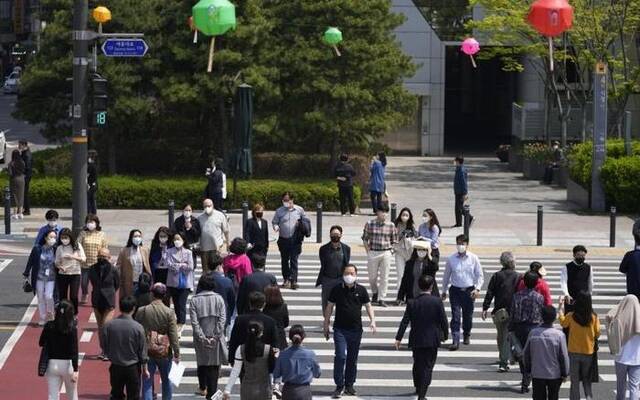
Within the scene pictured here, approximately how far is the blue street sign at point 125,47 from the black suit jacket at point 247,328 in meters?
12.3

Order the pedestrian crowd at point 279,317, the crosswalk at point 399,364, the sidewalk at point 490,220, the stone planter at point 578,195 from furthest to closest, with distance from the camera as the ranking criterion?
the stone planter at point 578,195 < the sidewalk at point 490,220 < the crosswalk at point 399,364 < the pedestrian crowd at point 279,317

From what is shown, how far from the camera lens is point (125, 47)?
26078 mm

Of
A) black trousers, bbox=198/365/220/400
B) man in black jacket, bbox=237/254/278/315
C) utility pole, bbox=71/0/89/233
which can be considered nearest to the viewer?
black trousers, bbox=198/365/220/400

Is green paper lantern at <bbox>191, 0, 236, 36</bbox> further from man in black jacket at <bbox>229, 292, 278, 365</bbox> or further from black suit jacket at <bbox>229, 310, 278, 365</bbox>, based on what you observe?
black suit jacket at <bbox>229, 310, 278, 365</bbox>

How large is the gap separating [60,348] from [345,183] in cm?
2146

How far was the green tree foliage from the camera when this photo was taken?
38.7m

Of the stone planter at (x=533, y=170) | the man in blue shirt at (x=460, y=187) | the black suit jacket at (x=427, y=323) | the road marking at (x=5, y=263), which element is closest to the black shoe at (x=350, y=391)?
the black suit jacket at (x=427, y=323)

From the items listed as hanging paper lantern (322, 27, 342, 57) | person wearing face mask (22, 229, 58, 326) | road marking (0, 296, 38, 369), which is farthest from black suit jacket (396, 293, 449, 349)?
hanging paper lantern (322, 27, 342, 57)

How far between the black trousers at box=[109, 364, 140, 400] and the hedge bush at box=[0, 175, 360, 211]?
2211 cm

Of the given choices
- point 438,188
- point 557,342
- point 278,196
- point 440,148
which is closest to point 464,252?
point 557,342

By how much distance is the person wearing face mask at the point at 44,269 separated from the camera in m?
20.1

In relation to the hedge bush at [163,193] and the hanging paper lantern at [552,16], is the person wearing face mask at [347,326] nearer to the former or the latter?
the hanging paper lantern at [552,16]

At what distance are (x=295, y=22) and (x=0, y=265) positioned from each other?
1581 centimetres

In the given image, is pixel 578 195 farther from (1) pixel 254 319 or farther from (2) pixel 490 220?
(1) pixel 254 319
